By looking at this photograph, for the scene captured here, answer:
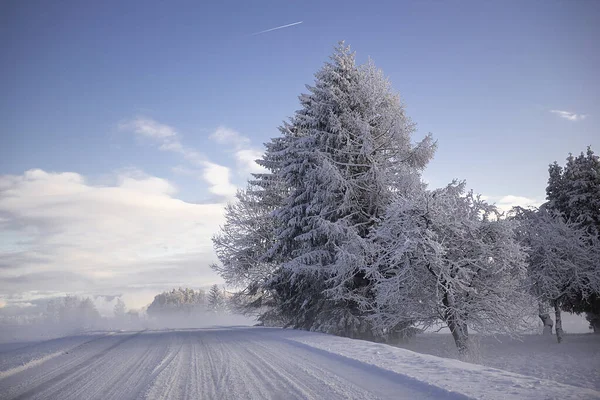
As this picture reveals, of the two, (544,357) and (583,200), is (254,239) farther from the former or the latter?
(583,200)

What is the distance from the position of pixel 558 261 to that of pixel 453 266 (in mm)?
11293

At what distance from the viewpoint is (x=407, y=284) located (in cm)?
1323

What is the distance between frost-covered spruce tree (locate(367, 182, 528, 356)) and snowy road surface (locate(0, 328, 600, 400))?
4426 mm

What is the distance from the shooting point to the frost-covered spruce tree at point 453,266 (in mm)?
12766

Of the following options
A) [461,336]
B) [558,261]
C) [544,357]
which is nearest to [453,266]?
[461,336]

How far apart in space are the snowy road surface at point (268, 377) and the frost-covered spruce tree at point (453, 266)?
4.43 meters

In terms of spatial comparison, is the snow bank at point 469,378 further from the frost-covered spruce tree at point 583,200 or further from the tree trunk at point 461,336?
the frost-covered spruce tree at point 583,200

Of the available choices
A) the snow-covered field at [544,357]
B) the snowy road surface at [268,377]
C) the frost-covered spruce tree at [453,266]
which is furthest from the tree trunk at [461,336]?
the snowy road surface at [268,377]

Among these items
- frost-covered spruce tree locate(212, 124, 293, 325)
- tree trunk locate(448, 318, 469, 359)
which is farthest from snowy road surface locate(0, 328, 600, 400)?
frost-covered spruce tree locate(212, 124, 293, 325)

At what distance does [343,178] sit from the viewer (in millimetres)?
15609

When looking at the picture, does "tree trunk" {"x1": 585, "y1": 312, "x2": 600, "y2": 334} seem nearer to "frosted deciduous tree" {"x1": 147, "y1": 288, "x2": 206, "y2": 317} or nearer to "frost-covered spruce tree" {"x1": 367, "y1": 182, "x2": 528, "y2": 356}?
"frost-covered spruce tree" {"x1": 367, "y1": 182, "x2": 528, "y2": 356}

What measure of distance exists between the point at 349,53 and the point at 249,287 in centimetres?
1548

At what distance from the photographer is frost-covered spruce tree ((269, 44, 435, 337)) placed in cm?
1533

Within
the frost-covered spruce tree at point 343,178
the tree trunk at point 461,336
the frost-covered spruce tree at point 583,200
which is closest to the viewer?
the tree trunk at point 461,336
